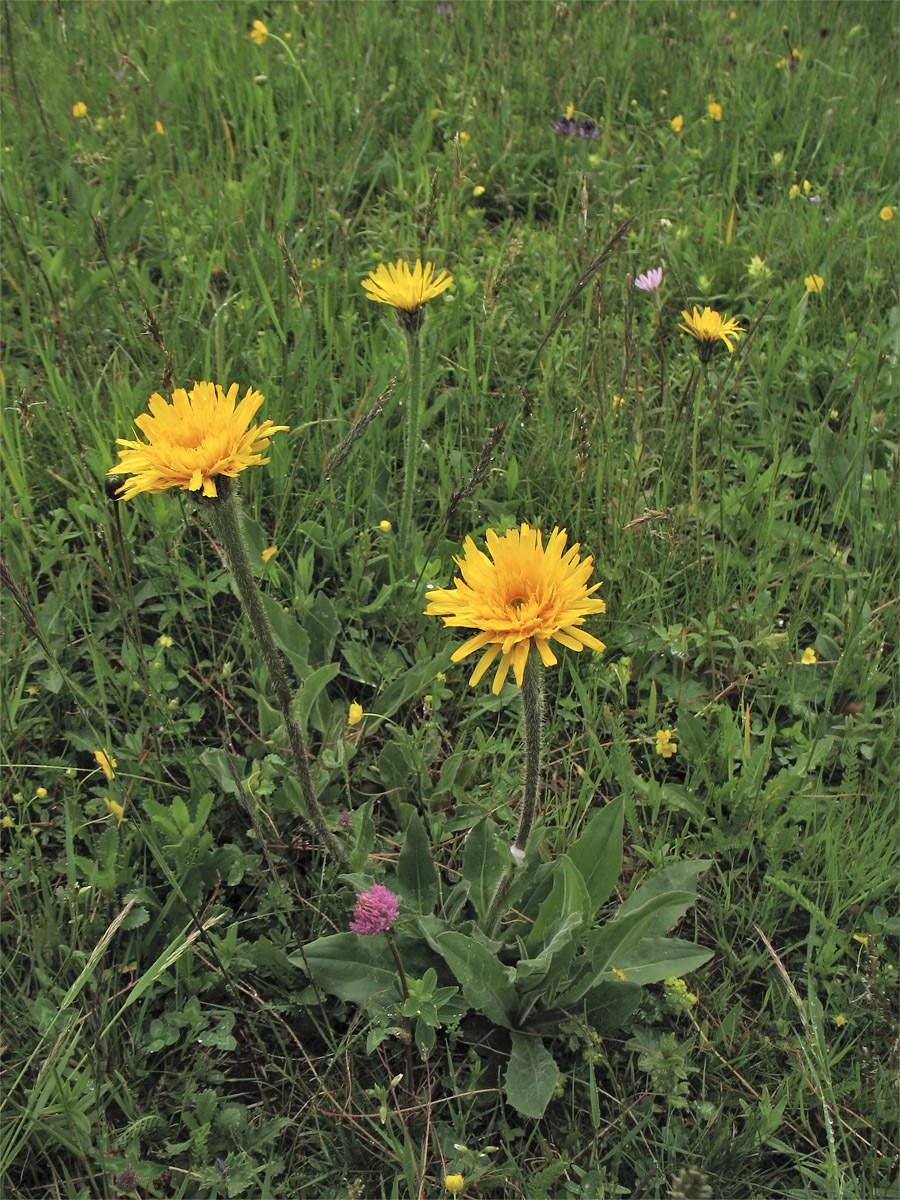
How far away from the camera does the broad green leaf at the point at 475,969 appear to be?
1570 millimetres

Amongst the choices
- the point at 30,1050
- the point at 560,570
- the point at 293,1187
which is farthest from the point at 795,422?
the point at 30,1050

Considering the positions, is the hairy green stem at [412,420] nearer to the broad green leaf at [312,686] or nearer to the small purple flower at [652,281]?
the broad green leaf at [312,686]

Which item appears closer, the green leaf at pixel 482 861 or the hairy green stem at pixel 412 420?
the green leaf at pixel 482 861

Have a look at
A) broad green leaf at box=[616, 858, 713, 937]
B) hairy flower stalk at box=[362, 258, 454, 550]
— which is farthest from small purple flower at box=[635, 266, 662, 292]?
broad green leaf at box=[616, 858, 713, 937]

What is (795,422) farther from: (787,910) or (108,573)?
(108,573)

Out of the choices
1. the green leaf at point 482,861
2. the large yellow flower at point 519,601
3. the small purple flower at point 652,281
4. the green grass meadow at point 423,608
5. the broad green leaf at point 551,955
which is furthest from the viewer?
the small purple flower at point 652,281

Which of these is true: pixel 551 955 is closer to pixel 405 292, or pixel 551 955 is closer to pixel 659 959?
pixel 659 959

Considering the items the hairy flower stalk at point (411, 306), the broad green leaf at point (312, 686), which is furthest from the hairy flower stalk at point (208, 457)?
the hairy flower stalk at point (411, 306)

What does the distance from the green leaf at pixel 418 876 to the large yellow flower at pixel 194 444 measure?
33.4 inches

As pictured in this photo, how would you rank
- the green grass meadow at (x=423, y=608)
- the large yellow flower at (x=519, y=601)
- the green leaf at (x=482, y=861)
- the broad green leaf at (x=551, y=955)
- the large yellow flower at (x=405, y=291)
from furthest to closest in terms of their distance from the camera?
the large yellow flower at (x=405, y=291)
the green leaf at (x=482, y=861)
the green grass meadow at (x=423, y=608)
the broad green leaf at (x=551, y=955)
the large yellow flower at (x=519, y=601)

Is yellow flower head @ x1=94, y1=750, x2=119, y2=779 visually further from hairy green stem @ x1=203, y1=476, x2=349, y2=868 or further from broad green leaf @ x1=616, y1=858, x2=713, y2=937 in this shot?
broad green leaf @ x1=616, y1=858, x2=713, y2=937

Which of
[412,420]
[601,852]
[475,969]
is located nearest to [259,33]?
[412,420]

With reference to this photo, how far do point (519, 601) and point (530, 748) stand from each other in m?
0.27

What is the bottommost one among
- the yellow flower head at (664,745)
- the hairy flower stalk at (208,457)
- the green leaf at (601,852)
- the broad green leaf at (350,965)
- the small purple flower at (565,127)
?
the broad green leaf at (350,965)
